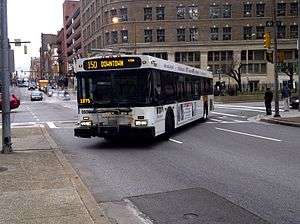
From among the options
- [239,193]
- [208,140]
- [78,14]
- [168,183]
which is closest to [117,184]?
[168,183]

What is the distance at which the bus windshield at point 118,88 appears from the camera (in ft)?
53.1

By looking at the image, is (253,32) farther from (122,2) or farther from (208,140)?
(208,140)

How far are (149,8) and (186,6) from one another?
6522 millimetres

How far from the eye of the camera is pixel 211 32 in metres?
91.1

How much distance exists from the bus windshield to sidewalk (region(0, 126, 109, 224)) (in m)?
2.88

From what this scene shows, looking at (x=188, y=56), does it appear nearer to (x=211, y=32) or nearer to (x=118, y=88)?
(x=211, y=32)

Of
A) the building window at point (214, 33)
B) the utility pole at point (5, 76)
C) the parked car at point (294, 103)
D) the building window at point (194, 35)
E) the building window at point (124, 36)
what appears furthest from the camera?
the building window at point (124, 36)

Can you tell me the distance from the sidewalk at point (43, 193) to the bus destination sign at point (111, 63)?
3.62 meters

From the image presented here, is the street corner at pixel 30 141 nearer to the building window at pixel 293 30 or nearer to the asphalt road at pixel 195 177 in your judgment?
the asphalt road at pixel 195 177

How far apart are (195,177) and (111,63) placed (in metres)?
6.67

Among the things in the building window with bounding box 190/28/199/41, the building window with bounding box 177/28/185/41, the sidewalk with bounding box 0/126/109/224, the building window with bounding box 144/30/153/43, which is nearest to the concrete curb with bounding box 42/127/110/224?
the sidewalk with bounding box 0/126/109/224

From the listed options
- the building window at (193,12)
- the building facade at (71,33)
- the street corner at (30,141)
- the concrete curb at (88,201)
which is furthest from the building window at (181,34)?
the concrete curb at (88,201)

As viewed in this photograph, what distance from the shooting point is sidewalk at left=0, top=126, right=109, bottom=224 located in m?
7.25

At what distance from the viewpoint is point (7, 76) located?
1470 centimetres
